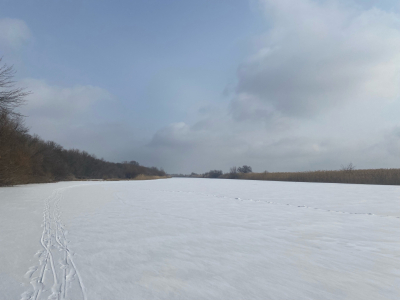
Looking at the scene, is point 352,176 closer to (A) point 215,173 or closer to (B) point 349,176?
(B) point 349,176

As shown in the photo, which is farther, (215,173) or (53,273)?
(215,173)

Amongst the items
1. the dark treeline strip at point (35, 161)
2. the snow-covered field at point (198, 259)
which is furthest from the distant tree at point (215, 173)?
the snow-covered field at point (198, 259)

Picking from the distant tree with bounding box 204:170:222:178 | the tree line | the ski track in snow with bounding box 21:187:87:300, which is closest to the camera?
the ski track in snow with bounding box 21:187:87:300

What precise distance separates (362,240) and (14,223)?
19.0ft

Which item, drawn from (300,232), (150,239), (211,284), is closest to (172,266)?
(211,284)

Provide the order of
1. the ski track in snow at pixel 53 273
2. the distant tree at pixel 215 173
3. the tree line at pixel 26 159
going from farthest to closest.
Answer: the distant tree at pixel 215 173
the tree line at pixel 26 159
the ski track in snow at pixel 53 273

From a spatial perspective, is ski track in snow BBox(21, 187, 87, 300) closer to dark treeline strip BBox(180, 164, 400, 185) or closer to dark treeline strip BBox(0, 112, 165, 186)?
dark treeline strip BBox(0, 112, 165, 186)

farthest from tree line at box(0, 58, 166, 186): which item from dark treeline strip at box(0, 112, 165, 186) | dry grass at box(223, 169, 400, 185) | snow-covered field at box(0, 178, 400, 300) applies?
dry grass at box(223, 169, 400, 185)

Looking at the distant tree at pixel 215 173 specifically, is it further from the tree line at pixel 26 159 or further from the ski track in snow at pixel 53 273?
the ski track in snow at pixel 53 273

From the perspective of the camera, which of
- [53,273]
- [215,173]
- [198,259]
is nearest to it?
[53,273]

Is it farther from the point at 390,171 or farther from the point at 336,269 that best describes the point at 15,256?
the point at 390,171

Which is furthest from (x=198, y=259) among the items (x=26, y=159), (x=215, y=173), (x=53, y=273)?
(x=215, y=173)

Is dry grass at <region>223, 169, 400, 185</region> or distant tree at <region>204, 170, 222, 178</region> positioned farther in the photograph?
distant tree at <region>204, 170, 222, 178</region>

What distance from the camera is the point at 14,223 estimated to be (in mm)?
4801
